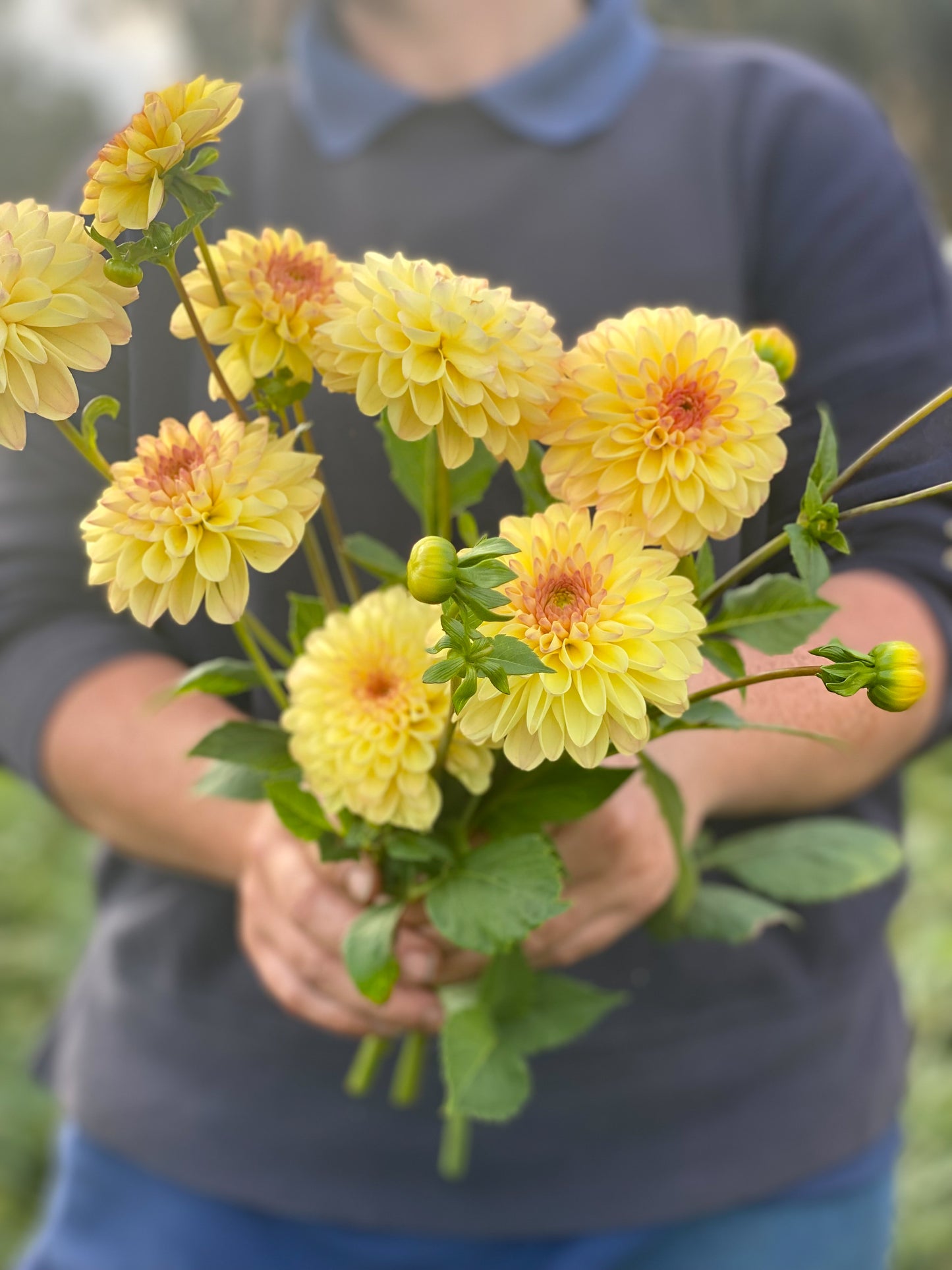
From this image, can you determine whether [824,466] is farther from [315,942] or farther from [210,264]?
[315,942]

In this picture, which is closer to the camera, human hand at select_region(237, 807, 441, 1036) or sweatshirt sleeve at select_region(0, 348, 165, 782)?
human hand at select_region(237, 807, 441, 1036)

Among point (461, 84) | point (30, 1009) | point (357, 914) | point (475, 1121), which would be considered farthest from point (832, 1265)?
point (30, 1009)

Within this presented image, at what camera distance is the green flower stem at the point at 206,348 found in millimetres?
268

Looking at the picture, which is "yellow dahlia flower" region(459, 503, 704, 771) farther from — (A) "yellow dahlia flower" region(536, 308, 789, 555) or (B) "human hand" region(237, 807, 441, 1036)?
(B) "human hand" region(237, 807, 441, 1036)

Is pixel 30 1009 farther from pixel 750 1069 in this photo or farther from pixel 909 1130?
pixel 750 1069

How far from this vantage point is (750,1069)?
0.72 m

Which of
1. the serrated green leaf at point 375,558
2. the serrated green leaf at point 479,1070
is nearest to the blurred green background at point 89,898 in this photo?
the serrated green leaf at point 375,558

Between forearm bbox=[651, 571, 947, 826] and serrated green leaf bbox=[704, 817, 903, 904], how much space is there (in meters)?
0.02

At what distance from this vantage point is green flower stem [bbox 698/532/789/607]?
28 cm

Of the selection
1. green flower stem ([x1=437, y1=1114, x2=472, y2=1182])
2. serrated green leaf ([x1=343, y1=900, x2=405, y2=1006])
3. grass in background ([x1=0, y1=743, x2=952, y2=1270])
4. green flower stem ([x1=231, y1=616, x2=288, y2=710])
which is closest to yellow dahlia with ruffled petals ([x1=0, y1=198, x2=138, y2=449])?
green flower stem ([x1=231, y1=616, x2=288, y2=710])

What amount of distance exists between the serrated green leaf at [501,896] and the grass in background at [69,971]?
50.2 inches

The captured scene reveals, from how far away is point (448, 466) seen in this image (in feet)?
0.86

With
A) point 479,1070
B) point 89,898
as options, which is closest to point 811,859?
point 479,1070

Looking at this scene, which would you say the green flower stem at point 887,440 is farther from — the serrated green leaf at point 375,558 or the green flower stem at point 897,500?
the serrated green leaf at point 375,558
